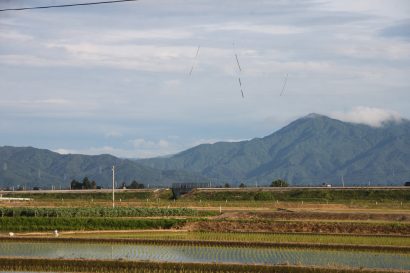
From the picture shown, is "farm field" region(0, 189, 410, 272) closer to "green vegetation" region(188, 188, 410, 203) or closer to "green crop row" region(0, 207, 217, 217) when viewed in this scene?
"green crop row" region(0, 207, 217, 217)

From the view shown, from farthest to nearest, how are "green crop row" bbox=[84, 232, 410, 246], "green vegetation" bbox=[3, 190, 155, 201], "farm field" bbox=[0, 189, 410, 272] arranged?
"green vegetation" bbox=[3, 190, 155, 201] < "green crop row" bbox=[84, 232, 410, 246] < "farm field" bbox=[0, 189, 410, 272]

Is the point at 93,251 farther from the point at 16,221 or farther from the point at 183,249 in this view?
the point at 16,221

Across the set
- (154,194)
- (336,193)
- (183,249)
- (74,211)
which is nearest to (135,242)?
(183,249)

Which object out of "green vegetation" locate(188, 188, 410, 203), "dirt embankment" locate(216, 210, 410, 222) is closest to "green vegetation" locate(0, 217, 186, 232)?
"dirt embankment" locate(216, 210, 410, 222)

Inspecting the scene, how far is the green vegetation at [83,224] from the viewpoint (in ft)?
153

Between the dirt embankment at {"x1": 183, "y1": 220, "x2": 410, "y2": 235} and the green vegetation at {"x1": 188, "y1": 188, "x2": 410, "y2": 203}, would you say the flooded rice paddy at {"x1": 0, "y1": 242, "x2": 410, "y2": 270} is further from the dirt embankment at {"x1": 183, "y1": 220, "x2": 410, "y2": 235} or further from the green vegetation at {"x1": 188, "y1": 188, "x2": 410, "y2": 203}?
the green vegetation at {"x1": 188, "y1": 188, "x2": 410, "y2": 203}

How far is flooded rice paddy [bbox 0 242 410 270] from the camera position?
30516 mm

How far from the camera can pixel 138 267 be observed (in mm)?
28219

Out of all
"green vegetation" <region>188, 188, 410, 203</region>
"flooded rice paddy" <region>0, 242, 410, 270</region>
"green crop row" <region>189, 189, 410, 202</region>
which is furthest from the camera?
"green crop row" <region>189, 189, 410, 202</region>

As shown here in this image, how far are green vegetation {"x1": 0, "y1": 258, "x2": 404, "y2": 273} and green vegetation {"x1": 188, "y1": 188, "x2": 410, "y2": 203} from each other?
50.0 metres

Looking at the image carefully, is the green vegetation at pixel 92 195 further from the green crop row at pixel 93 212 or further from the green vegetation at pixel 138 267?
the green vegetation at pixel 138 267

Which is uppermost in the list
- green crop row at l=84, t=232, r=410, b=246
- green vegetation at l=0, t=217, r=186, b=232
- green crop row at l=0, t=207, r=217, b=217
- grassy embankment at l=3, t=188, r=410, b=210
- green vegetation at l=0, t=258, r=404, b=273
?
grassy embankment at l=3, t=188, r=410, b=210

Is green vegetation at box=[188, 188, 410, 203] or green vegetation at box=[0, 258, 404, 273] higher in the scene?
green vegetation at box=[188, 188, 410, 203]

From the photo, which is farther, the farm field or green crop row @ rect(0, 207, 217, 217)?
green crop row @ rect(0, 207, 217, 217)
